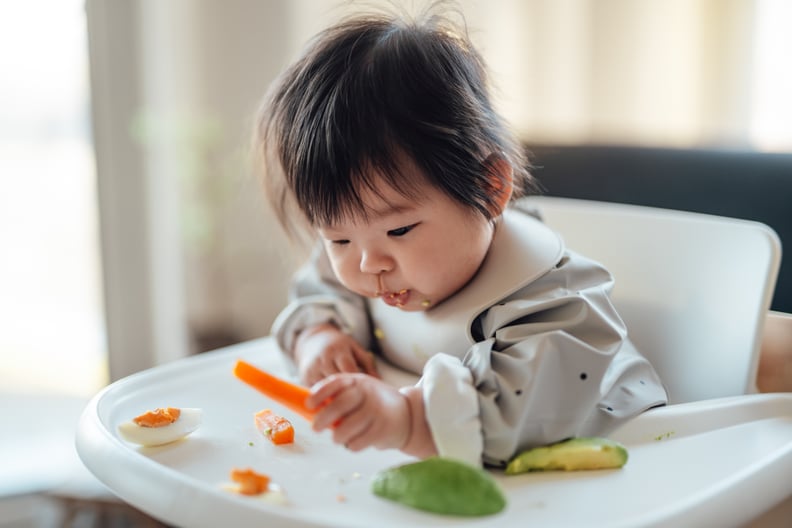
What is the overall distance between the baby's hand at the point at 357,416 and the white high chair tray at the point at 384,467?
0.04 meters

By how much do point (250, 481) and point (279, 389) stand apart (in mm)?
80

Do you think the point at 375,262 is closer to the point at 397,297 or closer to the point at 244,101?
the point at 397,297

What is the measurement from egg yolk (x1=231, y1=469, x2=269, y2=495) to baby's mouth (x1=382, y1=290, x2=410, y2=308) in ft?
0.73

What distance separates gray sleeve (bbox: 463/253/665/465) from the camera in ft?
2.11

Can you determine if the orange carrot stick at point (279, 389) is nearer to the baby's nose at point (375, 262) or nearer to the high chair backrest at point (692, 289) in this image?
the baby's nose at point (375, 262)

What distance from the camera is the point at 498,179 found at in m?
0.77

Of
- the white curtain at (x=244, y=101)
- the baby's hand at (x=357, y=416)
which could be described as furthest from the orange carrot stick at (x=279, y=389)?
the white curtain at (x=244, y=101)

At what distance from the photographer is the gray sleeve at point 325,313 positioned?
91 centimetres

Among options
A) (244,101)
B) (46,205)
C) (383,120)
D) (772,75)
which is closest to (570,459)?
(383,120)

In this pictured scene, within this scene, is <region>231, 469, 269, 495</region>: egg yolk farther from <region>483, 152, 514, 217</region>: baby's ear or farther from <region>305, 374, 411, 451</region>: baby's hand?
<region>483, 152, 514, 217</region>: baby's ear

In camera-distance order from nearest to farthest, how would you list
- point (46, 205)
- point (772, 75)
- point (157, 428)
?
point (157, 428), point (772, 75), point (46, 205)

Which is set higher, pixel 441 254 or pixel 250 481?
pixel 441 254

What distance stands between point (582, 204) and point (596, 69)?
2.25ft

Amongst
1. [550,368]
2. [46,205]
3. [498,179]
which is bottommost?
[46,205]
